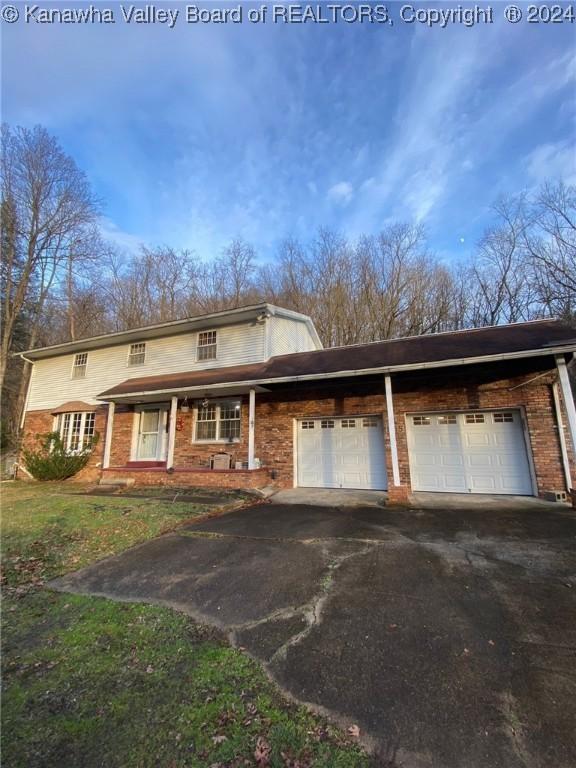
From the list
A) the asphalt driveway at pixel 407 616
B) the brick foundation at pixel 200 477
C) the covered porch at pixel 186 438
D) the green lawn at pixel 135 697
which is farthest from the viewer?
the covered porch at pixel 186 438

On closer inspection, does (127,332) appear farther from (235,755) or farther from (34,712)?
(235,755)

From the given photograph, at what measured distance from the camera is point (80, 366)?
15570 mm

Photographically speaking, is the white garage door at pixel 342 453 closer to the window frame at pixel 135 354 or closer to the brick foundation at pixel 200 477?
the brick foundation at pixel 200 477

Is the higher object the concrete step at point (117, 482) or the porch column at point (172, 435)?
the porch column at point (172, 435)

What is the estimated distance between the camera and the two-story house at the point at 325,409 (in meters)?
8.20

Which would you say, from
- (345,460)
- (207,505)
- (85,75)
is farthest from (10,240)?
(345,460)

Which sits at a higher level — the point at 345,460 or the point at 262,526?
the point at 345,460

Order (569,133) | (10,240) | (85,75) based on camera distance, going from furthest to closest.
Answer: (10,240) < (569,133) < (85,75)

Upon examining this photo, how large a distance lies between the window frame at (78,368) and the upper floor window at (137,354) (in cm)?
268

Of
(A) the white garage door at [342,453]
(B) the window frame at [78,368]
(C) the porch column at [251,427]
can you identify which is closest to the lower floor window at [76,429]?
(B) the window frame at [78,368]

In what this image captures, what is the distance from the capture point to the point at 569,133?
1044 cm

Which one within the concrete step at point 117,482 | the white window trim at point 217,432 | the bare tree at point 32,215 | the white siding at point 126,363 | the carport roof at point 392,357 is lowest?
the concrete step at point 117,482

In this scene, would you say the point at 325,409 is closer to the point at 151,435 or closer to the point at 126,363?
the point at 151,435

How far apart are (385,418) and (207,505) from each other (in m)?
5.34
